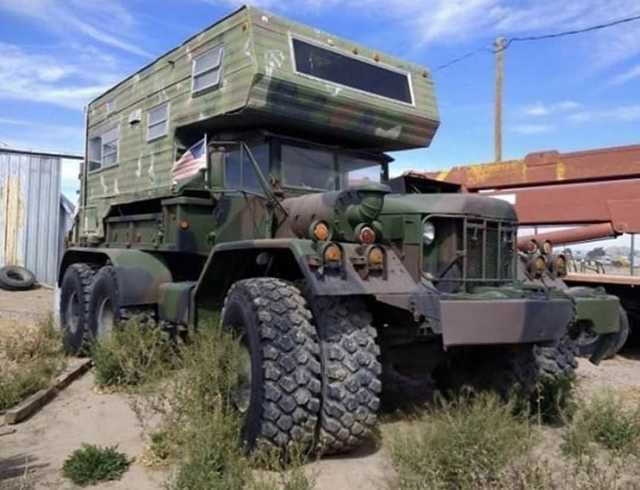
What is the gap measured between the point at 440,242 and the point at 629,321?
18.1ft

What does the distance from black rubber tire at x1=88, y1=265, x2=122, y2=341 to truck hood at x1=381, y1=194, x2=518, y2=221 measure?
360cm

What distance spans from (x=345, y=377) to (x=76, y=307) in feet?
18.2

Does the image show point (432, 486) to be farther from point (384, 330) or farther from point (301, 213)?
point (301, 213)

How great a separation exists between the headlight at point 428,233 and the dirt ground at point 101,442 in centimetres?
156

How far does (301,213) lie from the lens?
5484mm

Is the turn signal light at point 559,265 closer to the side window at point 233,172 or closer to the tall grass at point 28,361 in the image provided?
the side window at point 233,172

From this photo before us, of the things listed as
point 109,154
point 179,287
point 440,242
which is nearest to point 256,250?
point 440,242

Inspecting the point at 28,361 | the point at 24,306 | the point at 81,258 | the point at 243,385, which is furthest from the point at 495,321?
the point at 24,306

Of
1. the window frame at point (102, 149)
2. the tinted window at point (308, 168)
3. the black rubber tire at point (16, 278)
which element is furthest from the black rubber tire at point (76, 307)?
the black rubber tire at point (16, 278)

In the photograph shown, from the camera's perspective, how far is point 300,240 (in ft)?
15.1

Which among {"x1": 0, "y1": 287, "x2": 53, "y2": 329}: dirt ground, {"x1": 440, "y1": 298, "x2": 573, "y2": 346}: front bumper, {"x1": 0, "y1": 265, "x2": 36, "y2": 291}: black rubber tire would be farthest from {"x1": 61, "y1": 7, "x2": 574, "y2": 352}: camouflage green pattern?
{"x1": 0, "y1": 265, "x2": 36, "y2": 291}: black rubber tire

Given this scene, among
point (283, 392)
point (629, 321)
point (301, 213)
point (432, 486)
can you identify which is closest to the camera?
point (432, 486)

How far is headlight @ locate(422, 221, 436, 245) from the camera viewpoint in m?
5.01

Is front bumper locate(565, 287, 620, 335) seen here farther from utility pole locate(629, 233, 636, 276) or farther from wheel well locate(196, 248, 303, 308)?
utility pole locate(629, 233, 636, 276)
